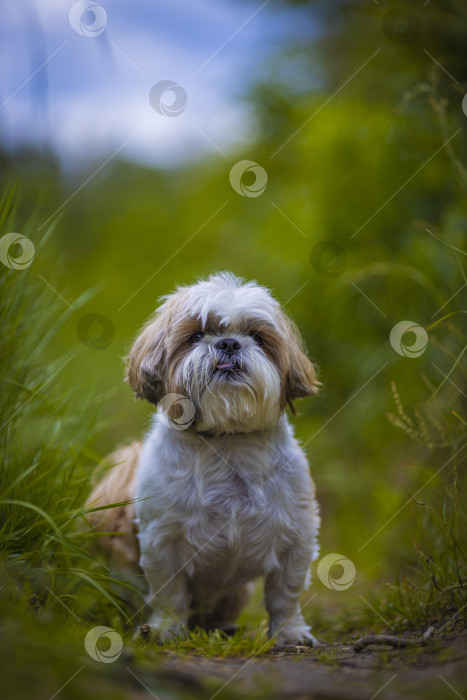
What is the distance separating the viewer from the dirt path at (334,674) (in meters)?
2.00

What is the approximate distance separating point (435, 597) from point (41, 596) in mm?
1614

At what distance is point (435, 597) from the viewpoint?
2980mm

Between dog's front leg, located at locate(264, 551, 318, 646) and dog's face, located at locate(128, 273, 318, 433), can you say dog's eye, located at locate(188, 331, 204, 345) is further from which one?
dog's front leg, located at locate(264, 551, 318, 646)

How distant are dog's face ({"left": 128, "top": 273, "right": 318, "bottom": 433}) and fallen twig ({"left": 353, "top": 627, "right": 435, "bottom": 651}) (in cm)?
95

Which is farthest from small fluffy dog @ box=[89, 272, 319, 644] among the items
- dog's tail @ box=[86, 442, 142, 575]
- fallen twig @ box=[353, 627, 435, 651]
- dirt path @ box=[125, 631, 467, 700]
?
dirt path @ box=[125, 631, 467, 700]

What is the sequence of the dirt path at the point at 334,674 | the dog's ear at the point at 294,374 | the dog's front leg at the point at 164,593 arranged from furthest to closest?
1. the dog's ear at the point at 294,374
2. the dog's front leg at the point at 164,593
3. the dirt path at the point at 334,674

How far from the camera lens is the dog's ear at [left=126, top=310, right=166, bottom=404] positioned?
315 centimetres

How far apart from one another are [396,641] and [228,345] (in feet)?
4.31

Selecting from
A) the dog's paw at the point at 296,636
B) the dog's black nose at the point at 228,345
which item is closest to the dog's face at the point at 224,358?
the dog's black nose at the point at 228,345

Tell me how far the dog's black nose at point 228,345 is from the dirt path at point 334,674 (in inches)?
47.1

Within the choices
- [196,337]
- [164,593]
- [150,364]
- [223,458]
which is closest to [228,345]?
[196,337]

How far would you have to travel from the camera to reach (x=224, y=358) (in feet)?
9.70

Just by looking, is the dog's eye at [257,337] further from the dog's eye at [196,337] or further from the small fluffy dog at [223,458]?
the dog's eye at [196,337]

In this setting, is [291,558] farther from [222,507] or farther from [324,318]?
[324,318]
